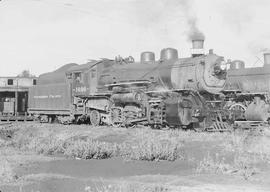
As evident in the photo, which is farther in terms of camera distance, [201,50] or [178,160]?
[201,50]

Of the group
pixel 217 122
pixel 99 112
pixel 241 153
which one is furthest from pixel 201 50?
pixel 241 153

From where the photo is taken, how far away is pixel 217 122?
18953 mm

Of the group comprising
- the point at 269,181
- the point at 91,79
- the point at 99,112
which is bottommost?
the point at 269,181

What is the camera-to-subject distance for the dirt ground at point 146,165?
25.0 feet

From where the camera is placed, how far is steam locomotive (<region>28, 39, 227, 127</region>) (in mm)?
18828

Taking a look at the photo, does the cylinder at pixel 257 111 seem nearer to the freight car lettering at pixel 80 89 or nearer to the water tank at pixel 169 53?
the water tank at pixel 169 53

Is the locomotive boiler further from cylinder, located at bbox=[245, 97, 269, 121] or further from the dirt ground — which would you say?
the dirt ground

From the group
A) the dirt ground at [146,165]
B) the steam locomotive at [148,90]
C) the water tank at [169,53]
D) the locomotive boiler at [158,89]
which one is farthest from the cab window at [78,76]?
the dirt ground at [146,165]

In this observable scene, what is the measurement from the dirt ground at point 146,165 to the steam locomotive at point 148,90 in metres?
2.94

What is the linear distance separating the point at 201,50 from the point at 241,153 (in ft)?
29.2

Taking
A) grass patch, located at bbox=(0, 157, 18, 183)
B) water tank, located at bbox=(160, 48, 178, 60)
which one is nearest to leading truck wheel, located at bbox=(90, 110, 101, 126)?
water tank, located at bbox=(160, 48, 178, 60)

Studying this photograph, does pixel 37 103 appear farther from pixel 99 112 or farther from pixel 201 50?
pixel 201 50

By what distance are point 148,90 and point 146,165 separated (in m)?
10.3

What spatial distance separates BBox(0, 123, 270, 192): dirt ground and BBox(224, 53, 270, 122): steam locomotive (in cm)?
413
